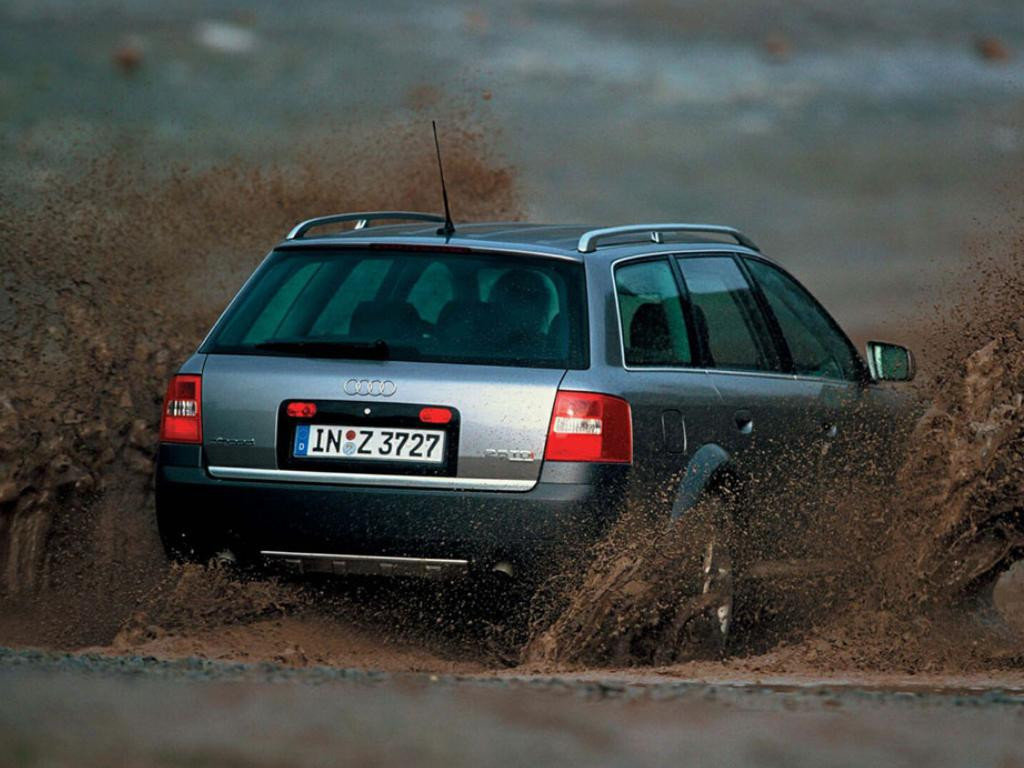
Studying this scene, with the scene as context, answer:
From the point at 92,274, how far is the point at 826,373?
415 centimetres

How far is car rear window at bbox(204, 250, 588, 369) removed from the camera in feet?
22.2

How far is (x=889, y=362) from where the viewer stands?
827cm

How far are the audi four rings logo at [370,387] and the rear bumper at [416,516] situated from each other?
31 centimetres

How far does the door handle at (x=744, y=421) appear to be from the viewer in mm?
7422

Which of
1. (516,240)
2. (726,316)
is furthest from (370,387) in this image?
(726,316)

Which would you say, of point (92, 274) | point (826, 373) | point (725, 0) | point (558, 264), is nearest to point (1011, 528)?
point (826, 373)

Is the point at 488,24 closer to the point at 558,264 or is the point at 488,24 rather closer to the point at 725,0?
the point at 725,0

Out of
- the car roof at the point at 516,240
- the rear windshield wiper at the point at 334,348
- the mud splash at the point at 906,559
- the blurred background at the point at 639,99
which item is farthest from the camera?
the blurred background at the point at 639,99

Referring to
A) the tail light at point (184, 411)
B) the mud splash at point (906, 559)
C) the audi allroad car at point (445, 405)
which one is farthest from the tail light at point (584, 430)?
the tail light at point (184, 411)

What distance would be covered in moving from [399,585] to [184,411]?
38.4 inches

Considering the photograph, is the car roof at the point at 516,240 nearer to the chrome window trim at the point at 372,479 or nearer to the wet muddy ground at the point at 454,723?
the chrome window trim at the point at 372,479

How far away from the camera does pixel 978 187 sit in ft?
83.7

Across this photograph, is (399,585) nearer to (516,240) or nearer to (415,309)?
(415,309)

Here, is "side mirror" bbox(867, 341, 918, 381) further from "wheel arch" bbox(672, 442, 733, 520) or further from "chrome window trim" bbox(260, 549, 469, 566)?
"chrome window trim" bbox(260, 549, 469, 566)
